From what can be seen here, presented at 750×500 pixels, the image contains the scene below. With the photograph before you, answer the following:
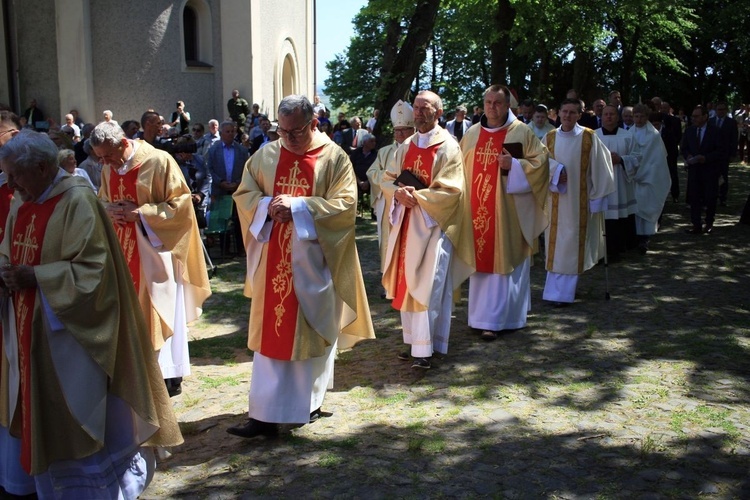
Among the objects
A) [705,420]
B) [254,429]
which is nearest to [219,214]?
[254,429]

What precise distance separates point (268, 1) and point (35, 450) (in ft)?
70.7

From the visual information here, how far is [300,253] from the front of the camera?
18.0 ft

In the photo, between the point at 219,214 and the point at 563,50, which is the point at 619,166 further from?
the point at 563,50

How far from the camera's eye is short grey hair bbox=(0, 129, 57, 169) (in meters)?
3.91

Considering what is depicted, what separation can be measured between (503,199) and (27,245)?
4.86 metres


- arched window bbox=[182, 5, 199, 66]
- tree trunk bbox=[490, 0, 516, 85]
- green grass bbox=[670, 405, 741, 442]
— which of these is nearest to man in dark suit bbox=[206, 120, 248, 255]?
tree trunk bbox=[490, 0, 516, 85]

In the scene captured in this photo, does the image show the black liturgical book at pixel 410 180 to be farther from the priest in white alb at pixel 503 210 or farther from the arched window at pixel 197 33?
the arched window at pixel 197 33

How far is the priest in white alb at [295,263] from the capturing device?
17.8 ft

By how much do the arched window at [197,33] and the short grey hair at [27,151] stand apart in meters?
18.8

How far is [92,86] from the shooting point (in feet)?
70.0

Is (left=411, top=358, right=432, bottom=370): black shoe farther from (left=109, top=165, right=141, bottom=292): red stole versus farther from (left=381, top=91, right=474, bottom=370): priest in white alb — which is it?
(left=109, top=165, right=141, bottom=292): red stole

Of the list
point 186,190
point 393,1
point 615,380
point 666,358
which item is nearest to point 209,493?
point 186,190

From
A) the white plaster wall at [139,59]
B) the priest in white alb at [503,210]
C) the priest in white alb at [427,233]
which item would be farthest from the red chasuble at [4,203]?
the white plaster wall at [139,59]

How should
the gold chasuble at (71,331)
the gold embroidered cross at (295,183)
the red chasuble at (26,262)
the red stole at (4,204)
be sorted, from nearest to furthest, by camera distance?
the gold chasuble at (71,331), the red chasuble at (26,262), the red stole at (4,204), the gold embroidered cross at (295,183)
